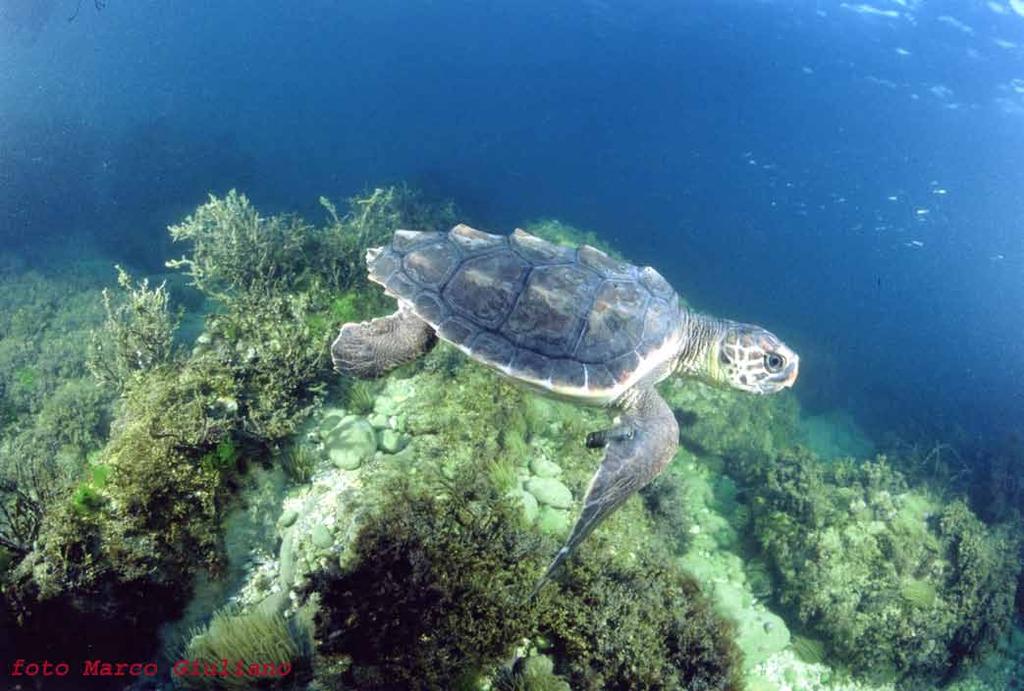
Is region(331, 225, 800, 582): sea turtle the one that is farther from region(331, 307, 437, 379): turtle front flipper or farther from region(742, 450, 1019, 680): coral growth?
region(742, 450, 1019, 680): coral growth

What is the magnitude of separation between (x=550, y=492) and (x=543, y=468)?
1.23 feet

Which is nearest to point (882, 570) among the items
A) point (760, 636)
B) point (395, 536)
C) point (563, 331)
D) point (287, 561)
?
point (760, 636)

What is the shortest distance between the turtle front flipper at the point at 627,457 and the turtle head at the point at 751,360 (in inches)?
37.0

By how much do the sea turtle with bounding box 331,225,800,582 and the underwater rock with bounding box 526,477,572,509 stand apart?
0.82 meters

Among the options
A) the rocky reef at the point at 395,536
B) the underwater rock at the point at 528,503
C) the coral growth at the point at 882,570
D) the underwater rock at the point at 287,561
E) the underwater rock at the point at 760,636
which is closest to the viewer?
the rocky reef at the point at 395,536

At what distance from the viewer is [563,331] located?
174 inches

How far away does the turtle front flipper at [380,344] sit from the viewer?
14.7 feet

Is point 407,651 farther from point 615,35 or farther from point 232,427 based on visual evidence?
point 615,35

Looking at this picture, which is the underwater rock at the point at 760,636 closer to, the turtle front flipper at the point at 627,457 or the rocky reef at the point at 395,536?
the rocky reef at the point at 395,536

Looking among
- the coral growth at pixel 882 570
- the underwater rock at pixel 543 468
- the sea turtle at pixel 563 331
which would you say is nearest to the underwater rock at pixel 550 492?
the underwater rock at pixel 543 468

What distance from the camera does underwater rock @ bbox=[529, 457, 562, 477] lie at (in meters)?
5.16

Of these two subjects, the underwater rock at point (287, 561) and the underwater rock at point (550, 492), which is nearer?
the underwater rock at point (287, 561)

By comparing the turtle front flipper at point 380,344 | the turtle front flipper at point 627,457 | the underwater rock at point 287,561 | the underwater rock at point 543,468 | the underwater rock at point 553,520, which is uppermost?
the turtle front flipper at point 380,344

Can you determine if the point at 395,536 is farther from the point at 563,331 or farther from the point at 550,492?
the point at 563,331
